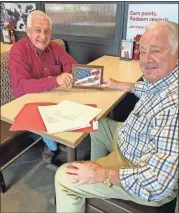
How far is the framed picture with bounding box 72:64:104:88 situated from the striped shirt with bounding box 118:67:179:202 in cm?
42

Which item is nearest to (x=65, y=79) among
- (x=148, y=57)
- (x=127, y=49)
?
(x=148, y=57)

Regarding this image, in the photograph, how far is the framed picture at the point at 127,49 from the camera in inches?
70.2

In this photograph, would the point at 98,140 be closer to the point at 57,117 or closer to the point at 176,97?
the point at 57,117

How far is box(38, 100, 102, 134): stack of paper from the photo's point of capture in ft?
2.92

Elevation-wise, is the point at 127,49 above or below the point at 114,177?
above

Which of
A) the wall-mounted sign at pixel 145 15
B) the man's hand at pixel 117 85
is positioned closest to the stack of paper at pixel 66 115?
the man's hand at pixel 117 85

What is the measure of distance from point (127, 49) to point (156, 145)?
1279mm

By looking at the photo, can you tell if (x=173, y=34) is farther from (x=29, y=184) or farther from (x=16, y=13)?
(x=16, y=13)

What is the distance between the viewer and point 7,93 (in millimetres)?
1353

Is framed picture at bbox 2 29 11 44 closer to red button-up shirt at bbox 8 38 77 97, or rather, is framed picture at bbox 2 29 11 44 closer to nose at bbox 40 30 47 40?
red button-up shirt at bbox 8 38 77 97

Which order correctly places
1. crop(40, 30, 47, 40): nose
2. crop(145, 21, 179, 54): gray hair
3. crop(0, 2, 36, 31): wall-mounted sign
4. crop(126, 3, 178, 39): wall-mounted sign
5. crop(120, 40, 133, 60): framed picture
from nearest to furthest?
crop(145, 21, 179, 54): gray hair < crop(40, 30, 47, 40): nose < crop(126, 3, 178, 39): wall-mounted sign < crop(120, 40, 133, 60): framed picture < crop(0, 2, 36, 31): wall-mounted sign

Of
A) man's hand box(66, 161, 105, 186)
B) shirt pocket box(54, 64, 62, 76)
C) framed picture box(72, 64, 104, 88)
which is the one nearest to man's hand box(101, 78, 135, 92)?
framed picture box(72, 64, 104, 88)

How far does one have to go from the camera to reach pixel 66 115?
38.1 inches

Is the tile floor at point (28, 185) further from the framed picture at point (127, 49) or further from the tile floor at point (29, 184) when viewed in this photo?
the framed picture at point (127, 49)
